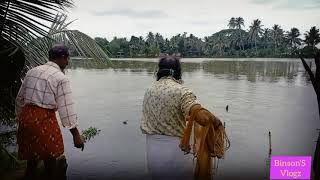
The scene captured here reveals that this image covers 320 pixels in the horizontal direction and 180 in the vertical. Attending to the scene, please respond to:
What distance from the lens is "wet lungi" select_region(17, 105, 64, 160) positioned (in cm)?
268

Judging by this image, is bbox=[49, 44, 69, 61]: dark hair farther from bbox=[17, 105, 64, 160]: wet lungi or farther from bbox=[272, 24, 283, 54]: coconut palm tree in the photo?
bbox=[272, 24, 283, 54]: coconut palm tree

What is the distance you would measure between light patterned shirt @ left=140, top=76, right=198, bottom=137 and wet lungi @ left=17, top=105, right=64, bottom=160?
2.03 ft

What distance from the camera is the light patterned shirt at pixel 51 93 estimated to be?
266 cm

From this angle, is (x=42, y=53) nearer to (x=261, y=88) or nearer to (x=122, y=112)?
(x=122, y=112)

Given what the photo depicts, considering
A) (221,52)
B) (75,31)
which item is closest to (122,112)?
(75,31)

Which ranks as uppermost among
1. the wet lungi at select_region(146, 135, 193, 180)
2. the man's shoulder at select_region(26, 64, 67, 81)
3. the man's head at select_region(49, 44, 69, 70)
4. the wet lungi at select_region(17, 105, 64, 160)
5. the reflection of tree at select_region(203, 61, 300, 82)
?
the man's head at select_region(49, 44, 69, 70)

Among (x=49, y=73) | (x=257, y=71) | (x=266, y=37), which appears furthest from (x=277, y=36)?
(x=49, y=73)

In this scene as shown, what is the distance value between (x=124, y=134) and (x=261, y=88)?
27.8 m

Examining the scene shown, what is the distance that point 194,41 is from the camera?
71.8 m

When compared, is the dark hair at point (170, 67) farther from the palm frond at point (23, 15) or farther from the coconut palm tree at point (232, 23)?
the coconut palm tree at point (232, 23)

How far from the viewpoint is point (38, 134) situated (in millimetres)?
2709

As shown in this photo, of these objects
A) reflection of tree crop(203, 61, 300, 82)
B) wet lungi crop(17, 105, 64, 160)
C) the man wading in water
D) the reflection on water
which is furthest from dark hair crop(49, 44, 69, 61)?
reflection of tree crop(203, 61, 300, 82)

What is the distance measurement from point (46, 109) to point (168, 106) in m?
0.77

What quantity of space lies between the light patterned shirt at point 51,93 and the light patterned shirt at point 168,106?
20.8 inches
